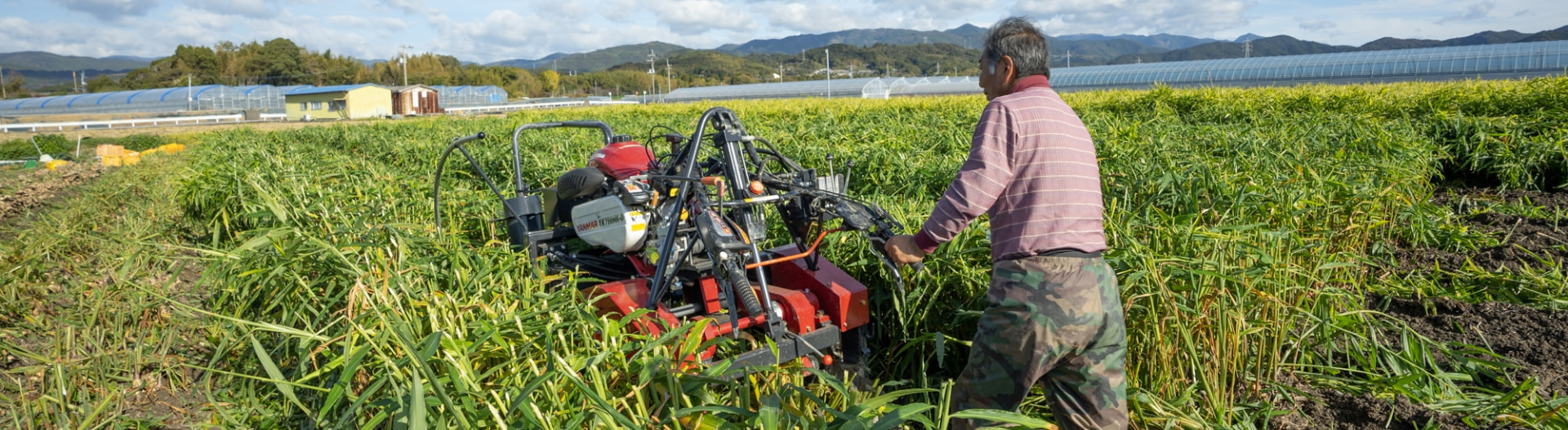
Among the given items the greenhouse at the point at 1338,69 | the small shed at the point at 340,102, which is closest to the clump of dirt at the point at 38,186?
the greenhouse at the point at 1338,69

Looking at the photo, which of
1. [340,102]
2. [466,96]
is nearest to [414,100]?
[340,102]

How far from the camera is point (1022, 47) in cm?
251

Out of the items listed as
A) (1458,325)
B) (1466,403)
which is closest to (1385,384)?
(1466,403)

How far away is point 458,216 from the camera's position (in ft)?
19.6

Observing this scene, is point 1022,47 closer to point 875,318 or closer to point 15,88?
point 875,318

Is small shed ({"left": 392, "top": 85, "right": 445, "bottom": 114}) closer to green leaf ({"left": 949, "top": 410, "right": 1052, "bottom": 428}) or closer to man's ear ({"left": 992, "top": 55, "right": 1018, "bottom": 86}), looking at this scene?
man's ear ({"left": 992, "top": 55, "right": 1018, "bottom": 86})

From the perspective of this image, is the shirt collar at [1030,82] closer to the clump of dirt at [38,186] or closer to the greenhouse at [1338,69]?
the clump of dirt at [38,186]

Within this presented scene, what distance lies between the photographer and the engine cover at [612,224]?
3715 mm

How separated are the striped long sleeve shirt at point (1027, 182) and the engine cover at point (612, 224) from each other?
1.58 meters

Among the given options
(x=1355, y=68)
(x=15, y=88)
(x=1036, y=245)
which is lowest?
(x=1036, y=245)

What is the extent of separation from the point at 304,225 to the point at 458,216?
4.26 ft

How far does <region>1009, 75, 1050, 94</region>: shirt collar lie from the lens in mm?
2508

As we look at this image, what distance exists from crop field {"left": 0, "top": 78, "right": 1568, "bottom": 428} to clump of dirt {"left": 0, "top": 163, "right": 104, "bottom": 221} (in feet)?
16.1

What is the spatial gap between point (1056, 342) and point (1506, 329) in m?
2.59
